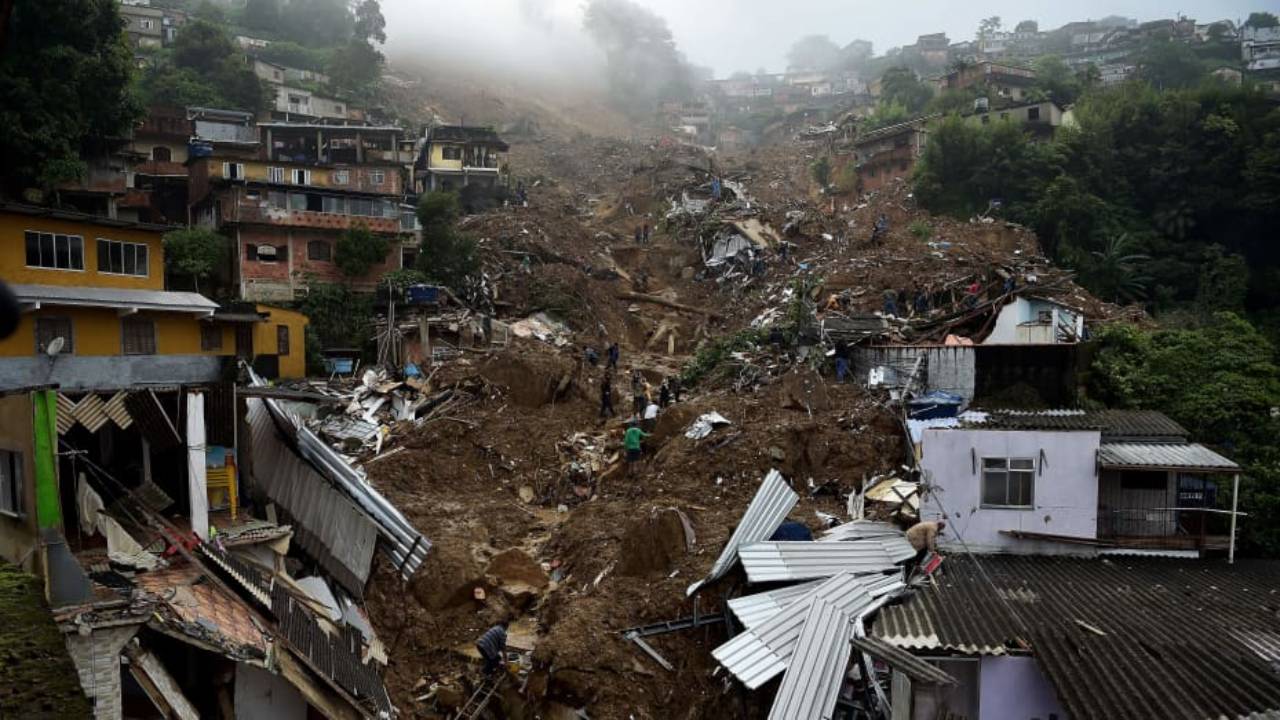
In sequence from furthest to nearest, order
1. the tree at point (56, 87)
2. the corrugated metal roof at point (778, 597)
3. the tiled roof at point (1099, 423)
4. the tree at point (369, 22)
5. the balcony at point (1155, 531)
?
the tree at point (369, 22) < the tree at point (56, 87) < the tiled roof at point (1099, 423) < the balcony at point (1155, 531) < the corrugated metal roof at point (778, 597)

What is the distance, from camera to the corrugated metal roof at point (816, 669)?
9.41 meters

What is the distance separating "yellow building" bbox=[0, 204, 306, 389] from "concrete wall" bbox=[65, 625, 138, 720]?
10.0 metres

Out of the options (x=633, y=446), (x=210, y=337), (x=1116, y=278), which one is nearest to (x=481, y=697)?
(x=633, y=446)

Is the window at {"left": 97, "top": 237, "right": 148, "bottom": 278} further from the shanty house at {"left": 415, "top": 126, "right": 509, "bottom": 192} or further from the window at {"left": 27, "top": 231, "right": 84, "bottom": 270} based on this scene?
the shanty house at {"left": 415, "top": 126, "right": 509, "bottom": 192}

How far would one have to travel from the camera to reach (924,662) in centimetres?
862

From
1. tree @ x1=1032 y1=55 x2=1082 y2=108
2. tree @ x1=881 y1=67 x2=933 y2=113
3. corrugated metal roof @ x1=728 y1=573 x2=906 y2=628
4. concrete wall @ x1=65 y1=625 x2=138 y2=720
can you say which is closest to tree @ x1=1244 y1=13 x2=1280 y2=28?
tree @ x1=1032 y1=55 x2=1082 y2=108

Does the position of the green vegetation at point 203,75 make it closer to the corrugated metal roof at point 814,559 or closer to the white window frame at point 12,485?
the white window frame at point 12,485

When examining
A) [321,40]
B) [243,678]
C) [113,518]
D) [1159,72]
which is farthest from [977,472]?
[321,40]

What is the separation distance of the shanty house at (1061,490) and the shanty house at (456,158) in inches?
1373

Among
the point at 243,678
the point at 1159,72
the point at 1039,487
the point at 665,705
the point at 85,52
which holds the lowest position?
the point at 665,705

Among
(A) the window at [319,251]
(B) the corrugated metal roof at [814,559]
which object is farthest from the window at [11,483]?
(A) the window at [319,251]

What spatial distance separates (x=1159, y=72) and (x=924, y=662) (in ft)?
200

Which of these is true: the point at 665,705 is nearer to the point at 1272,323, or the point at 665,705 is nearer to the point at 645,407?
the point at 645,407

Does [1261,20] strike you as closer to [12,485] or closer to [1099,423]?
[1099,423]
